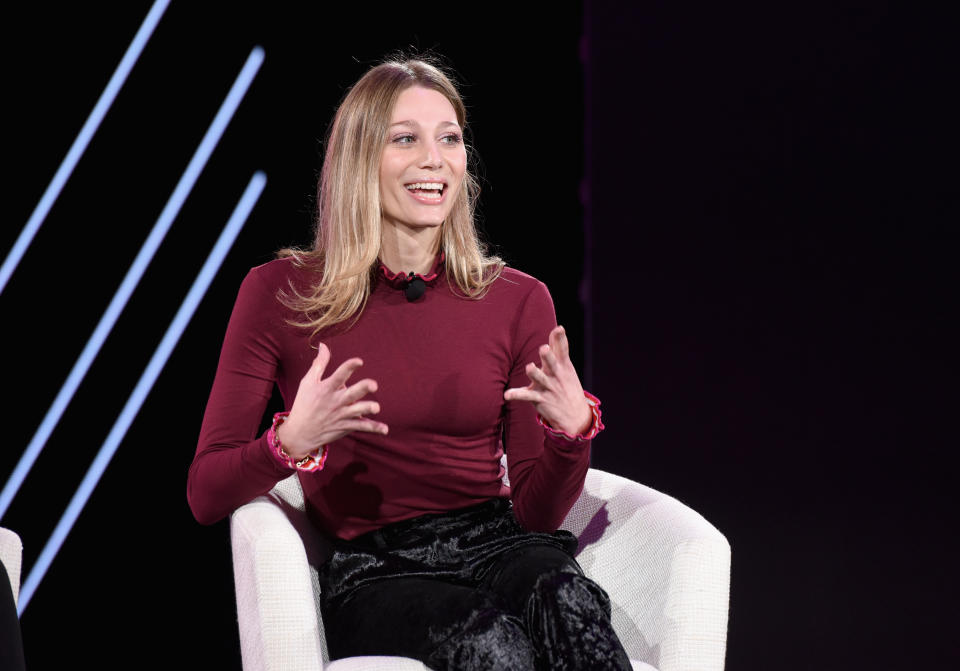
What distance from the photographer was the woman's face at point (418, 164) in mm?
1846

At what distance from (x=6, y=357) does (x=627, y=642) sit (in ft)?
5.44

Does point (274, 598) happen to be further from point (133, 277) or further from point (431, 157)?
point (133, 277)

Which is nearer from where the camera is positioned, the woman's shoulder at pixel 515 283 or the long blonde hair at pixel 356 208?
the long blonde hair at pixel 356 208

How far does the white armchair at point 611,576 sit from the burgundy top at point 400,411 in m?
0.13

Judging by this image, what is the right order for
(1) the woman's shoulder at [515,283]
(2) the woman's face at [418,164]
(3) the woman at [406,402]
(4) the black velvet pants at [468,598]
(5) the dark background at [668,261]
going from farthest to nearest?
(5) the dark background at [668,261] → (1) the woman's shoulder at [515,283] → (2) the woman's face at [418,164] → (3) the woman at [406,402] → (4) the black velvet pants at [468,598]

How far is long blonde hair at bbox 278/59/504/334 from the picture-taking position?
5.97ft

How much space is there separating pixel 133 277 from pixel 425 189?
104 cm

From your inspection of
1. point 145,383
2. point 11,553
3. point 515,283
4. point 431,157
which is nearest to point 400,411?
point 515,283

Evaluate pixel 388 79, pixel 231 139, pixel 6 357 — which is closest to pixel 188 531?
pixel 6 357

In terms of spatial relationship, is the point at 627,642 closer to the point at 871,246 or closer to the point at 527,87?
the point at 871,246

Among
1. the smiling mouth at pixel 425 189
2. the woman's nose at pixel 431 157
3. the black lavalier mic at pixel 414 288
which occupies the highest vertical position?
the woman's nose at pixel 431 157

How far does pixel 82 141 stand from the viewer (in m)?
2.47

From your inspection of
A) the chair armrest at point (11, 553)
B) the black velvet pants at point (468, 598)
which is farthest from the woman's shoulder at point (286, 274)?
the chair armrest at point (11, 553)

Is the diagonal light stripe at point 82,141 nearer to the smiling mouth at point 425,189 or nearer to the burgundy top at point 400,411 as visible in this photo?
the burgundy top at point 400,411
